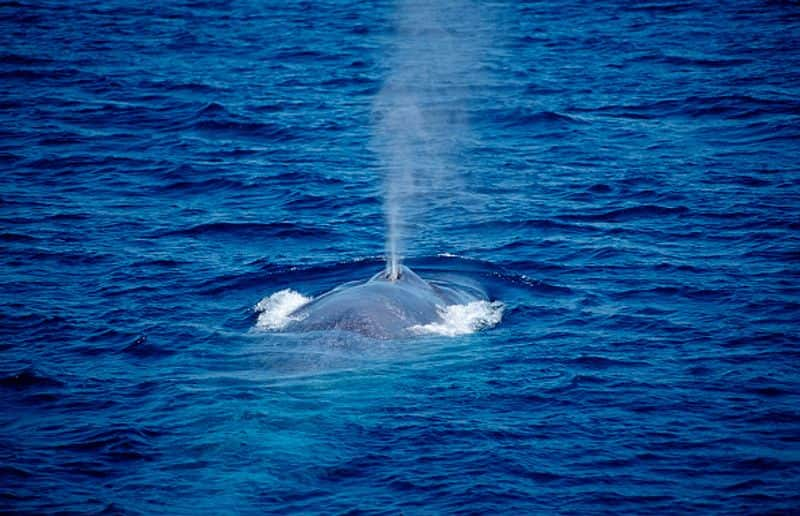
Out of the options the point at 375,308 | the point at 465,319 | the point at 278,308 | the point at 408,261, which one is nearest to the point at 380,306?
the point at 375,308

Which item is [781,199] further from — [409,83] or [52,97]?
[52,97]


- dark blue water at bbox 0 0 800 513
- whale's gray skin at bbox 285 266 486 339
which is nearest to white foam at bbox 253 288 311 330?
whale's gray skin at bbox 285 266 486 339

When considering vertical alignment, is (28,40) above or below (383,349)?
above

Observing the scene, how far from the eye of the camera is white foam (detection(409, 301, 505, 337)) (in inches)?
779

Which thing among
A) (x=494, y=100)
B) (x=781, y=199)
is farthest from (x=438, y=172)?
(x=781, y=199)

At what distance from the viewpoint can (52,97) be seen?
37438 millimetres

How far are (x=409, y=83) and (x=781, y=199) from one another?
54.7 feet

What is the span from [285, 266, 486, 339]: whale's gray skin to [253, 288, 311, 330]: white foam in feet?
0.90

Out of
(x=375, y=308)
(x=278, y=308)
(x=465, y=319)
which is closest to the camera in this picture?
(x=375, y=308)

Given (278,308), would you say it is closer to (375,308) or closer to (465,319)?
(375,308)

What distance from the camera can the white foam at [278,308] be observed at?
2033 centimetres

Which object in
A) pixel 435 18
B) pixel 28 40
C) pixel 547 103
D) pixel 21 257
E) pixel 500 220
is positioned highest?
pixel 435 18

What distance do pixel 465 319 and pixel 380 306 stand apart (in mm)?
1842

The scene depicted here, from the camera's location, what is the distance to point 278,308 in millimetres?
21500
